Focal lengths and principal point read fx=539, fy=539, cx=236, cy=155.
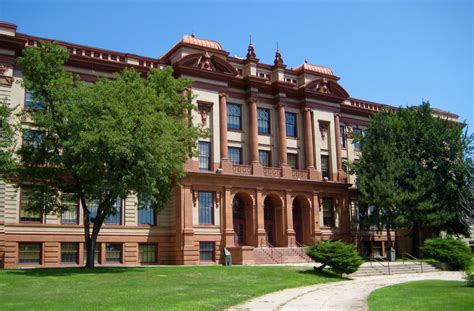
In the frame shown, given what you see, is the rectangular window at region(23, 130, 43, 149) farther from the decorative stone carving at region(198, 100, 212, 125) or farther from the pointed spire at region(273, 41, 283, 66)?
the pointed spire at region(273, 41, 283, 66)

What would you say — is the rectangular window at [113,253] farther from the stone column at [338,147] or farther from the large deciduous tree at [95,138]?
the stone column at [338,147]

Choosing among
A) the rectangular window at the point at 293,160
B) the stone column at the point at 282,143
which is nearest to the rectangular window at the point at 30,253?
the stone column at the point at 282,143

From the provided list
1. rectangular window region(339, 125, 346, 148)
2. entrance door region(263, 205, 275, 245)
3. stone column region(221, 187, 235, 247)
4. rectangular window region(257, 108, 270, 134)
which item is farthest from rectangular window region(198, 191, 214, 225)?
rectangular window region(339, 125, 346, 148)

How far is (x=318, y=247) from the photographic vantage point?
3359cm

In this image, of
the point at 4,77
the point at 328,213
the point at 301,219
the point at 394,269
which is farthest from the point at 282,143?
the point at 4,77

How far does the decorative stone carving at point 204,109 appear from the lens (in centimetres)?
4462

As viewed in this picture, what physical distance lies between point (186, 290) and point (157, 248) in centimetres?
1947

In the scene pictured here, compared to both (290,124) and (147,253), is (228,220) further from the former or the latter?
(290,124)

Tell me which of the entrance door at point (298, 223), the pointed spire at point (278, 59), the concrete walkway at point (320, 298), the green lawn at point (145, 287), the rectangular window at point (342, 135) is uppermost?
the pointed spire at point (278, 59)

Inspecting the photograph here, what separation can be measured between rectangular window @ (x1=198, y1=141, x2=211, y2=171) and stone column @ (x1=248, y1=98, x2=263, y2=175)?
3907mm

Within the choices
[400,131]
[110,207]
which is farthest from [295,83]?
[110,207]

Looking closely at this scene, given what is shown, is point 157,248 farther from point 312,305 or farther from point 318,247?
point 312,305

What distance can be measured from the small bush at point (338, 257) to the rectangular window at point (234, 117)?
662 inches

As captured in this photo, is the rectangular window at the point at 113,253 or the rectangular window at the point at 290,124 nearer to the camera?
the rectangular window at the point at 113,253
